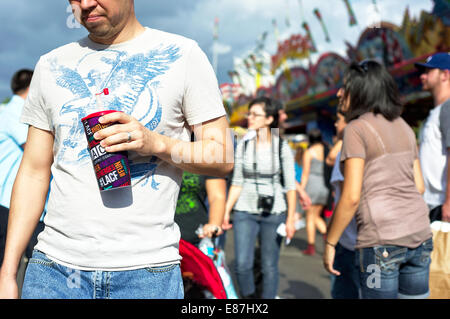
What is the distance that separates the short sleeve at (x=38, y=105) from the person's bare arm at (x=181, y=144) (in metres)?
0.42

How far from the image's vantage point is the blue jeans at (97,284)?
1.39m

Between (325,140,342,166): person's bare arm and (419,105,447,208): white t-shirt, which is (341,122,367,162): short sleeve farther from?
(325,140,342,166): person's bare arm

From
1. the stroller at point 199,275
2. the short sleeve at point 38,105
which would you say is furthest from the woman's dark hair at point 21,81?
the stroller at point 199,275

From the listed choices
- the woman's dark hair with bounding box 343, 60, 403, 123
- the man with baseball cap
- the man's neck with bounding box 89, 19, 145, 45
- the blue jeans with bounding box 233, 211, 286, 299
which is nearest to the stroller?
the man's neck with bounding box 89, 19, 145, 45

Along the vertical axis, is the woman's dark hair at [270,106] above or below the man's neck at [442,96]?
above

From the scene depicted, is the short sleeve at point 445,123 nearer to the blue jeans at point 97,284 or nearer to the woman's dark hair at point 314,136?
the blue jeans at point 97,284

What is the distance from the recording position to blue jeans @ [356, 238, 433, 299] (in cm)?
219

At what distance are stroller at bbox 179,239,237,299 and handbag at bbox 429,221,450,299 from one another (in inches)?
52.2

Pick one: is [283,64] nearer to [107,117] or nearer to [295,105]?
[295,105]

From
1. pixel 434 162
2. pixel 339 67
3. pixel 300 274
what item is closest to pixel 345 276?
pixel 434 162

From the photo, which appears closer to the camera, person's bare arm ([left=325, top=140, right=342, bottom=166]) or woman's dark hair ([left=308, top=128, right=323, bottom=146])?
person's bare arm ([left=325, top=140, right=342, bottom=166])

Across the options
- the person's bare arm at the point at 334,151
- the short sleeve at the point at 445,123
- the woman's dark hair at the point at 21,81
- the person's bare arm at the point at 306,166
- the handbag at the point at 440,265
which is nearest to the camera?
the handbag at the point at 440,265

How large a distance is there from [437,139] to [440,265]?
3.29 feet

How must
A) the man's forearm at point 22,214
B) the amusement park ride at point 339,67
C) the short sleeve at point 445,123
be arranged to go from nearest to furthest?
the man's forearm at point 22,214 < the short sleeve at point 445,123 < the amusement park ride at point 339,67
